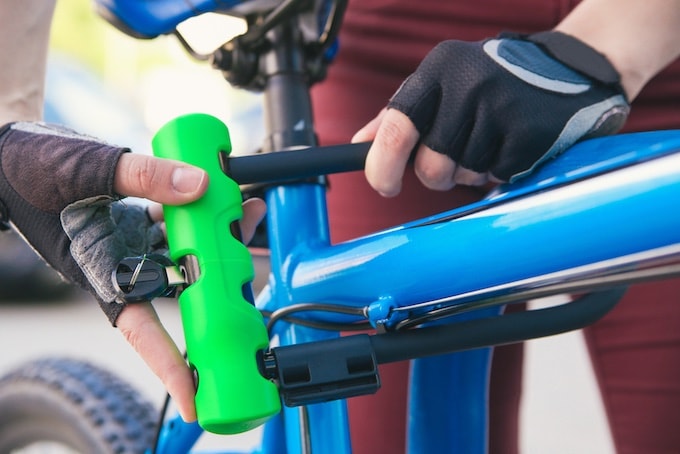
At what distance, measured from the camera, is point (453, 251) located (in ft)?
1.53

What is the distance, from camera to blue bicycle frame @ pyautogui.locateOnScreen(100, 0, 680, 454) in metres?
0.37

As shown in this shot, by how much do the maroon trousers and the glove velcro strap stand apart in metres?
0.26

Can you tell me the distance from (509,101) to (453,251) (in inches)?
4.3

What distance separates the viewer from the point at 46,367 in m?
0.92

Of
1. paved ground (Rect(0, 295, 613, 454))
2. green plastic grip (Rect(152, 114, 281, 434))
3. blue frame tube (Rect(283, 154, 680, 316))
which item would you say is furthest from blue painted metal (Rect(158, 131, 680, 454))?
paved ground (Rect(0, 295, 613, 454))

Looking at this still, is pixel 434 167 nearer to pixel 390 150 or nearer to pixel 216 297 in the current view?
pixel 390 150

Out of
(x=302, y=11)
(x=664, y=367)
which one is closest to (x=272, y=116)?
(x=302, y=11)

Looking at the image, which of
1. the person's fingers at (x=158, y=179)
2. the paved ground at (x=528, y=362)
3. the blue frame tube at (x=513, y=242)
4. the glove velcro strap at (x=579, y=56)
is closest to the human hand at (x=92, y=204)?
the person's fingers at (x=158, y=179)

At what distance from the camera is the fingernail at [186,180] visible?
1.52 ft

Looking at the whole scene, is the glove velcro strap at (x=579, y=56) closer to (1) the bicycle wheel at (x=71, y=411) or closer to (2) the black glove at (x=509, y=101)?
(2) the black glove at (x=509, y=101)

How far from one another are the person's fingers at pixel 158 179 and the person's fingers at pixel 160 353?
0.30 ft

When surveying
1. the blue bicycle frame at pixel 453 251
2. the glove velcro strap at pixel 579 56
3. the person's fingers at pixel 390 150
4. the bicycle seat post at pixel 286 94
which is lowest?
the blue bicycle frame at pixel 453 251

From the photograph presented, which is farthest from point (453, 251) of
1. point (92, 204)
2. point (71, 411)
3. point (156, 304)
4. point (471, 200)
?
point (156, 304)

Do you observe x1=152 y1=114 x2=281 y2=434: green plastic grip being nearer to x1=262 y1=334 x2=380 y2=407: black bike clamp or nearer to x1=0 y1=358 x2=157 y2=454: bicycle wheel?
x1=262 y1=334 x2=380 y2=407: black bike clamp
